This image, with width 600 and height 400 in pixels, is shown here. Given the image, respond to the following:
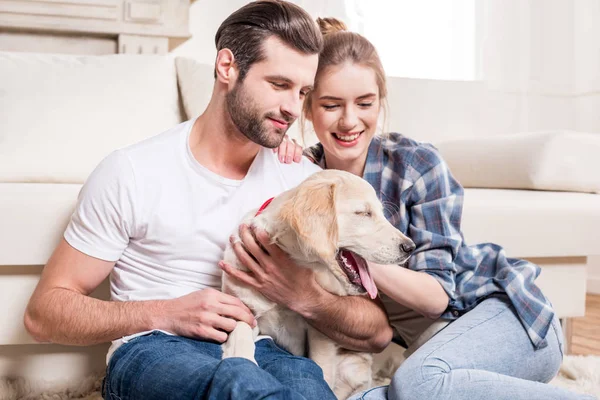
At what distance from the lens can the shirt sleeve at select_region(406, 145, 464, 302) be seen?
1671 millimetres

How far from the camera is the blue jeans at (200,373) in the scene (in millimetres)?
1181

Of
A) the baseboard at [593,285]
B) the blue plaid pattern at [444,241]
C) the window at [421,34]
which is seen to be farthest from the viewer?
the baseboard at [593,285]

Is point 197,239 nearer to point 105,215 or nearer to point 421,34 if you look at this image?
point 105,215

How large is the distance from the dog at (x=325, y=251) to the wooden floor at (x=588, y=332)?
1.37 metres

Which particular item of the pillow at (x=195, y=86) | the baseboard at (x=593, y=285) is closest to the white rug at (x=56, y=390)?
the pillow at (x=195, y=86)

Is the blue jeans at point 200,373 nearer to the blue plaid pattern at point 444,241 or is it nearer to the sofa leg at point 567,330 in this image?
the blue plaid pattern at point 444,241

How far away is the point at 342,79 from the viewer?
1731mm

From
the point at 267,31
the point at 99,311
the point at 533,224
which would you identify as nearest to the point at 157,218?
the point at 99,311

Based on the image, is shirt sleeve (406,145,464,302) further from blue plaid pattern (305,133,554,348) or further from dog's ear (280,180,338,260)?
dog's ear (280,180,338,260)

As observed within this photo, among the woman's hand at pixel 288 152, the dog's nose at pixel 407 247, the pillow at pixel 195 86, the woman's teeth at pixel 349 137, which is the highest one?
the pillow at pixel 195 86

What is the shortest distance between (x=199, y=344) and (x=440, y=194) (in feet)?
2.39

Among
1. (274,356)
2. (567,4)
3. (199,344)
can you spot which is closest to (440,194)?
(274,356)

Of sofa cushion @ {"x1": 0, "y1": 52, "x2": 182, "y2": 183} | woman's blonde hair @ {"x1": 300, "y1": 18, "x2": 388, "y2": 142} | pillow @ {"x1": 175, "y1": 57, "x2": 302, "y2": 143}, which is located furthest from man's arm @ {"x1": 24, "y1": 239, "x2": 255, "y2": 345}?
pillow @ {"x1": 175, "y1": 57, "x2": 302, "y2": 143}

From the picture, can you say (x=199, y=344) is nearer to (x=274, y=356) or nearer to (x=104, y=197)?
(x=274, y=356)
